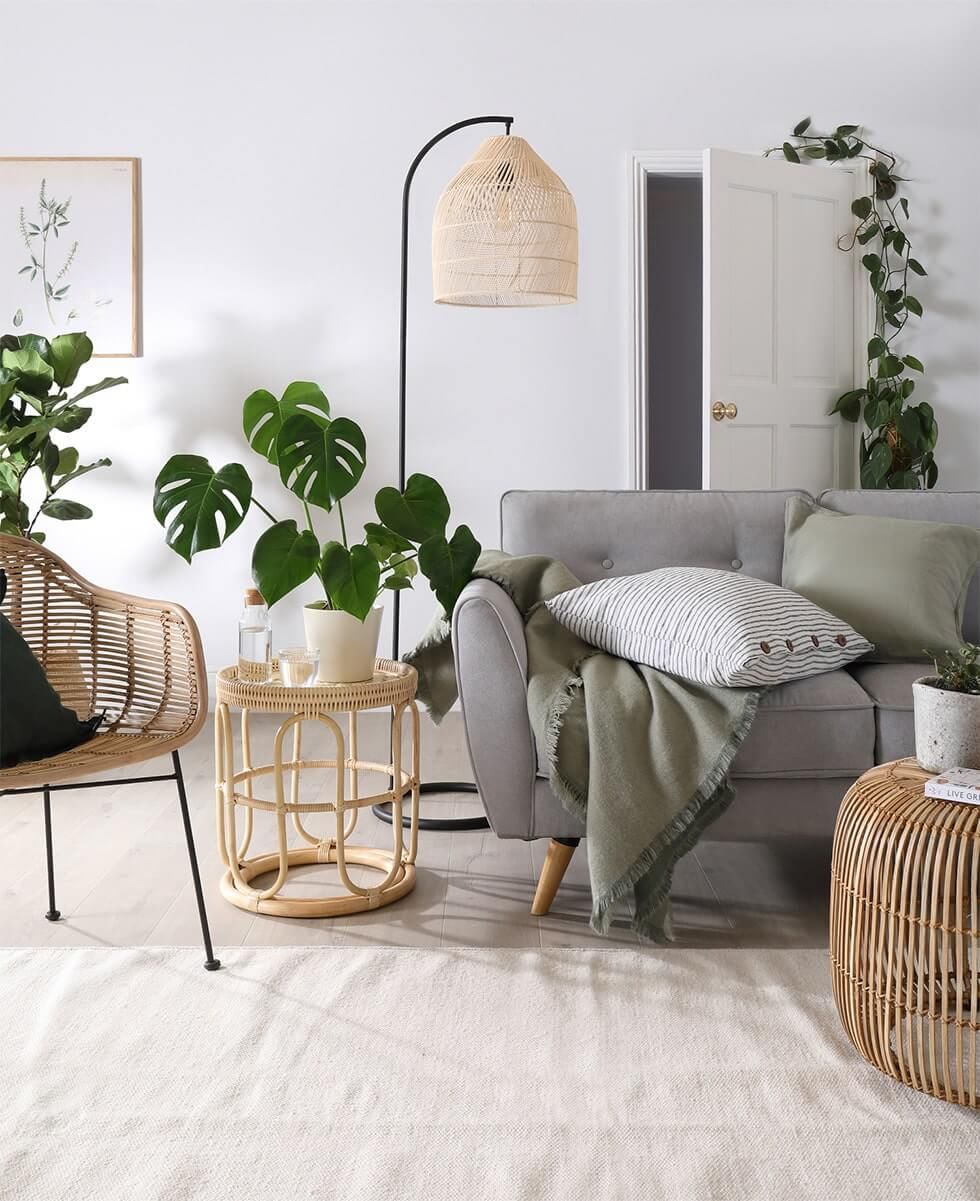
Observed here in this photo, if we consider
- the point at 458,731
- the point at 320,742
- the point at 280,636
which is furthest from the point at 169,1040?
the point at 280,636

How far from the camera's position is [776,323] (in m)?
4.23

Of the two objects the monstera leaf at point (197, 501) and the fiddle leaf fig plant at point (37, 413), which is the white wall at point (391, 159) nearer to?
the fiddle leaf fig plant at point (37, 413)

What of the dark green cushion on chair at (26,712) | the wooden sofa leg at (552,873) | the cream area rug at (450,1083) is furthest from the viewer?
the wooden sofa leg at (552,873)

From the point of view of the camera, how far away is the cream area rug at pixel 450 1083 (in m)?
1.48

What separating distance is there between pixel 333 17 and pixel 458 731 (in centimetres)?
262

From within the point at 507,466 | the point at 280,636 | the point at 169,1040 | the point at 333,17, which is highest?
the point at 333,17

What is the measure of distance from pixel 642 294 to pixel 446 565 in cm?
→ 233

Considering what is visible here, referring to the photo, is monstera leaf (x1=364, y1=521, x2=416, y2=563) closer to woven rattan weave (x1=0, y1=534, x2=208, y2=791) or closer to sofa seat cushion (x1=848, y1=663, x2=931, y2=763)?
woven rattan weave (x1=0, y1=534, x2=208, y2=791)

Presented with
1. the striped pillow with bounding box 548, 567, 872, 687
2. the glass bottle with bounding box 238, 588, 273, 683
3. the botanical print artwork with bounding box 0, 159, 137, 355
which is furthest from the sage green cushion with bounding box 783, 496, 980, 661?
the botanical print artwork with bounding box 0, 159, 137, 355

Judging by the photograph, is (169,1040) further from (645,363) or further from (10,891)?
(645,363)

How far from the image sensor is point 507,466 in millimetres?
4441

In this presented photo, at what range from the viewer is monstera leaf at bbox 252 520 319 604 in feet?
7.28

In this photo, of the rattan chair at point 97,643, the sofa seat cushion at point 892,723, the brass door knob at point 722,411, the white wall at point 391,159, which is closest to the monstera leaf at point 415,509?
the rattan chair at point 97,643

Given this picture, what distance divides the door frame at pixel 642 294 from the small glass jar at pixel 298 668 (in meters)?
2.33
